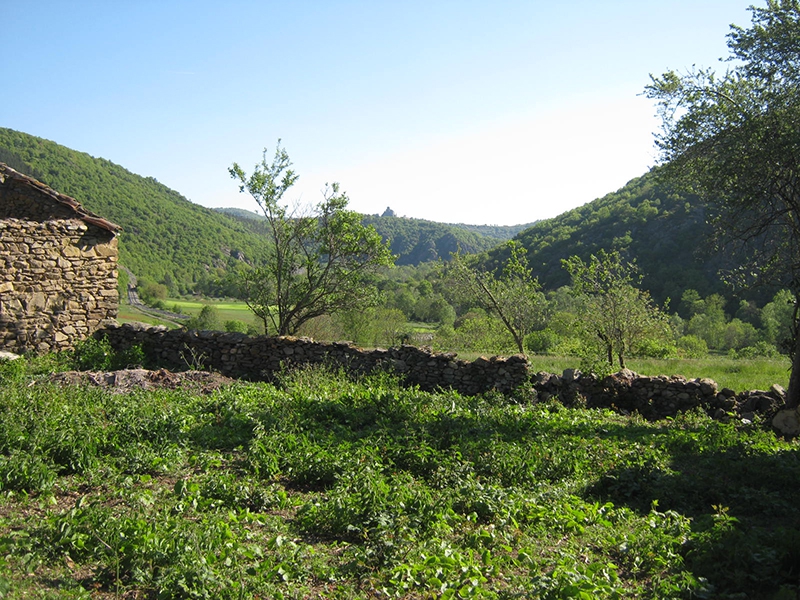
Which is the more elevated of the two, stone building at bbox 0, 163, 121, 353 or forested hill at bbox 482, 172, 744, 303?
forested hill at bbox 482, 172, 744, 303

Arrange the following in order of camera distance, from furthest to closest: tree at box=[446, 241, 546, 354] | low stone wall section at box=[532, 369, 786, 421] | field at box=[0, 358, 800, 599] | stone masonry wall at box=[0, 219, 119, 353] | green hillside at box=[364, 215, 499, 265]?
green hillside at box=[364, 215, 499, 265] < tree at box=[446, 241, 546, 354] < stone masonry wall at box=[0, 219, 119, 353] < low stone wall section at box=[532, 369, 786, 421] < field at box=[0, 358, 800, 599]

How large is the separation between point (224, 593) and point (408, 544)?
1413 mm

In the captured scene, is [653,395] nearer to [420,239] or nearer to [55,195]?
[55,195]

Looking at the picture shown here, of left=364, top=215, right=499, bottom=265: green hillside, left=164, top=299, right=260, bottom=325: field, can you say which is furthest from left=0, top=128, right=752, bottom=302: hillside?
left=364, top=215, right=499, bottom=265: green hillside

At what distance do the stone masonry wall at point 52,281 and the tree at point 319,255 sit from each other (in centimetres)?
509

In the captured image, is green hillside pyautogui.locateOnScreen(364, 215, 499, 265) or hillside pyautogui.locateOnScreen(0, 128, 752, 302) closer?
hillside pyautogui.locateOnScreen(0, 128, 752, 302)

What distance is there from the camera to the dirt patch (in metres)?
9.01

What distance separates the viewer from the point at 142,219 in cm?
5969

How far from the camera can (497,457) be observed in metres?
6.57

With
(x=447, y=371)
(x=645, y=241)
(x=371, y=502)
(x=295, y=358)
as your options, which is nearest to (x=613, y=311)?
(x=447, y=371)

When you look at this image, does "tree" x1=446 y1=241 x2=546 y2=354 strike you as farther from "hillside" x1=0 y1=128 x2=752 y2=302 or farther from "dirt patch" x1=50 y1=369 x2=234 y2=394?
"hillside" x1=0 y1=128 x2=752 y2=302

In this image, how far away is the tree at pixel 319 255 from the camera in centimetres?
1705

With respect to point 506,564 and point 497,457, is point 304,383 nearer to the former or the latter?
point 497,457

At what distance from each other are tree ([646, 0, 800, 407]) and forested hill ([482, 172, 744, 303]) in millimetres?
34956
